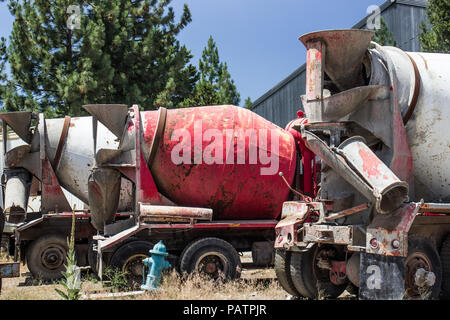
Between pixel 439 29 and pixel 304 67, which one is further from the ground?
pixel 304 67

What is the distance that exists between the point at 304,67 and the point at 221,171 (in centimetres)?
1403

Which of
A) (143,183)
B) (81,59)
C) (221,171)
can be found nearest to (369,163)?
(221,171)

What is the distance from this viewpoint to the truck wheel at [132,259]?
27.0 ft

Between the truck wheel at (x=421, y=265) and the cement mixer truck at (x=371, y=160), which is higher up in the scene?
the cement mixer truck at (x=371, y=160)

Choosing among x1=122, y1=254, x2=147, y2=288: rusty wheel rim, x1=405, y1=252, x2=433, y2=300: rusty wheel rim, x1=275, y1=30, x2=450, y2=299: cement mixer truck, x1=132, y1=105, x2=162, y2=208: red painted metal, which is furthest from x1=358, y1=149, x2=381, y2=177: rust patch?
x1=122, y1=254, x2=147, y2=288: rusty wheel rim

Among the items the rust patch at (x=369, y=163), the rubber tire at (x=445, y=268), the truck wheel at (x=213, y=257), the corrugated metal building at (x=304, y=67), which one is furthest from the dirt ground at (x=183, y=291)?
the corrugated metal building at (x=304, y=67)

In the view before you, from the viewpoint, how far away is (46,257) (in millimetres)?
10203

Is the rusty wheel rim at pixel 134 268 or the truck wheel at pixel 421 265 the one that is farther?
the rusty wheel rim at pixel 134 268

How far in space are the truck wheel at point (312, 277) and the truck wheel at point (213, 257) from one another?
5.99 ft

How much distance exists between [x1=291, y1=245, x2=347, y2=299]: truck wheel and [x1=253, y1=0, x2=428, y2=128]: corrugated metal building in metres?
12.0

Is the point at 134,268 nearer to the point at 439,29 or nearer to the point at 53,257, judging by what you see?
the point at 53,257

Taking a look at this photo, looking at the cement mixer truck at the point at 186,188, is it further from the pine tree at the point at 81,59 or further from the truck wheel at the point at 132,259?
the pine tree at the point at 81,59
